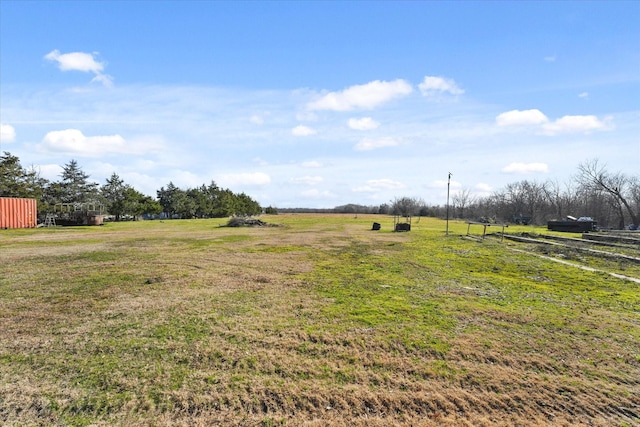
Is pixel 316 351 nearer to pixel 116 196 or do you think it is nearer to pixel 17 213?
pixel 17 213

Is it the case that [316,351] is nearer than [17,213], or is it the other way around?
[316,351]

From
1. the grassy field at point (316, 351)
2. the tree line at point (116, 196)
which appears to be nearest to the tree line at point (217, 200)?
the tree line at point (116, 196)

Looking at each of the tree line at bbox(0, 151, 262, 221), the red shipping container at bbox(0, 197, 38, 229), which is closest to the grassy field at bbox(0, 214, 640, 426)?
the red shipping container at bbox(0, 197, 38, 229)

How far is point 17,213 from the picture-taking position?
28.2 metres

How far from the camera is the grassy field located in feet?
Result: 11.3

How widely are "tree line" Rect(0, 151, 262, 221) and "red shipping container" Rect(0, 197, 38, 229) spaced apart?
19.8 ft

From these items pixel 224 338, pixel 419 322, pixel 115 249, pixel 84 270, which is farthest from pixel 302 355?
pixel 115 249

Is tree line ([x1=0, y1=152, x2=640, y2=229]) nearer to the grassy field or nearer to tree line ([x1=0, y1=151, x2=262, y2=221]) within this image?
tree line ([x1=0, y1=151, x2=262, y2=221])

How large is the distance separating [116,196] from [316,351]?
5798 centimetres

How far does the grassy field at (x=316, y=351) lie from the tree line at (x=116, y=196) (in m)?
35.2

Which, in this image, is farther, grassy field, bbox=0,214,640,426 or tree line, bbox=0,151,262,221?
tree line, bbox=0,151,262,221

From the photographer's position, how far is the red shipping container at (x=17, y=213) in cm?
2702

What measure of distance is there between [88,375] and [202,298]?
3.29 metres

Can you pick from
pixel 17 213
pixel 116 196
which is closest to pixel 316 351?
pixel 17 213
